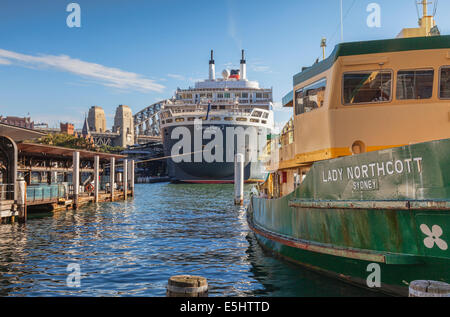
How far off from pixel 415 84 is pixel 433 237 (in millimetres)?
4057

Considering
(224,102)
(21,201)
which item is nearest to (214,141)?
(224,102)

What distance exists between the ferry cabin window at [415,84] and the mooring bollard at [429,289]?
517 centimetres

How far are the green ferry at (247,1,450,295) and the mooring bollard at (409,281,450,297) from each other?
148 cm

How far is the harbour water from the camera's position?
9953 mm

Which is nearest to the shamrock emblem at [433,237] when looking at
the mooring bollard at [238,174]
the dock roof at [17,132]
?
the dock roof at [17,132]

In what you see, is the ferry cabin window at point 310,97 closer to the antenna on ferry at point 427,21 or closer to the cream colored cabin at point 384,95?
the cream colored cabin at point 384,95

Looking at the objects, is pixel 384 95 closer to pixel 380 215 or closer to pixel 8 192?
pixel 380 215

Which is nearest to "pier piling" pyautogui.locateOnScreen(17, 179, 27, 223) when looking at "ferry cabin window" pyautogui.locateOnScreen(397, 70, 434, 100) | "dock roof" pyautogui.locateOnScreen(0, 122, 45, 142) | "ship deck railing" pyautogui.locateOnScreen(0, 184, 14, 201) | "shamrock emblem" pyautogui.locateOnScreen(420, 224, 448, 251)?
"ship deck railing" pyautogui.locateOnScreen(0, 184, 14, 201)

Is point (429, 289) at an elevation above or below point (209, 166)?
below

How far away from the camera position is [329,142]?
1019 centimetres

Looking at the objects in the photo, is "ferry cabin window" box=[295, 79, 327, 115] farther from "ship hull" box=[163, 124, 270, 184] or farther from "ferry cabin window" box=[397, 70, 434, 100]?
"ship hull" box=[163, 124, 270, 184]

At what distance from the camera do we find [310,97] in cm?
1132

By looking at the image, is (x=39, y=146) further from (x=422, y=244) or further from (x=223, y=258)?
(x=422, y=244)

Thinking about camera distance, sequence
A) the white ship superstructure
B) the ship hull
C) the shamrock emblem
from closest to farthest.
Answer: the shamrock emblem < the ship hull < the white ship superstructure
